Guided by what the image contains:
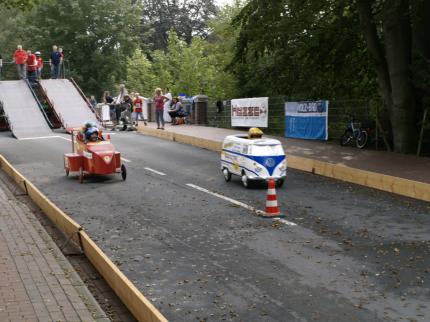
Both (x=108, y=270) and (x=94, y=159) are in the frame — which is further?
(x=94, y=159)

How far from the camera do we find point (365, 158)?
1923 centimetres

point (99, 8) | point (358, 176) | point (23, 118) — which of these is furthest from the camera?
point (99, 8)

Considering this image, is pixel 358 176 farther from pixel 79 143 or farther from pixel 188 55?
pixel 188 55

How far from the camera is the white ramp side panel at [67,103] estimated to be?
103ft

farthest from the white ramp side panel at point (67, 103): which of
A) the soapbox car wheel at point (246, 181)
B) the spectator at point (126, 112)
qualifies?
the soapbox car wheel at point (246, 181)

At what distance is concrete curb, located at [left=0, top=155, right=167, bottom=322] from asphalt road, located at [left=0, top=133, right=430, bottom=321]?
358 mm

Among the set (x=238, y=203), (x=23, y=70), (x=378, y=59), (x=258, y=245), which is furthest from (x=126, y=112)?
(x=258, y=245)

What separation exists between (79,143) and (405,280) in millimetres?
11014

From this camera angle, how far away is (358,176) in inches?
628

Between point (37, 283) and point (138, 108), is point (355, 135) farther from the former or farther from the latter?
point (37, 283)

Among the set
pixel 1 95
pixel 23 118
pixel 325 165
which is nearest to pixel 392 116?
pixel 325 165

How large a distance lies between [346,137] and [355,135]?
526 mm

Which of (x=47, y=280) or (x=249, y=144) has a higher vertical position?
(x=249, y=144)

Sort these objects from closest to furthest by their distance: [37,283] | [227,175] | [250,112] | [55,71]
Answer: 1. [37,283]
2. [227,175]
3. [250,112]
4. [55,71]
